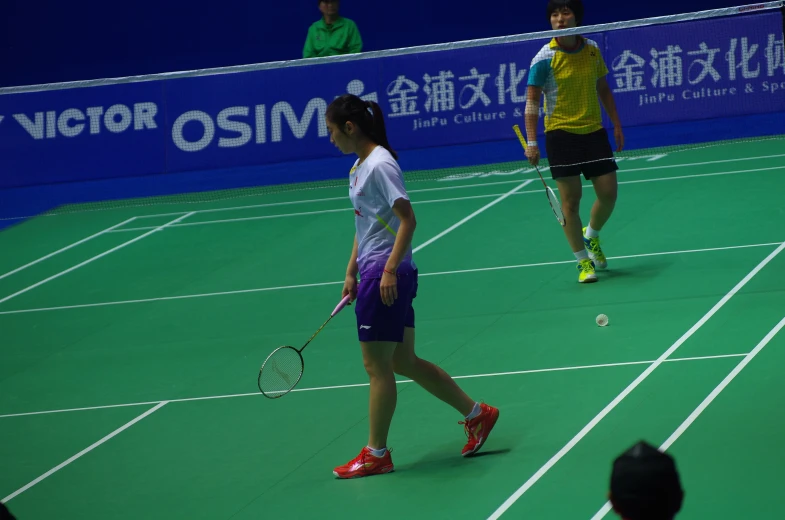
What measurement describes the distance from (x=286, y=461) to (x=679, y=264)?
490cm

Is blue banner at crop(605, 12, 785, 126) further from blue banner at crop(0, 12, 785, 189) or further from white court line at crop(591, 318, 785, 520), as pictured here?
white court line at crop(591, 318, 785, 520)

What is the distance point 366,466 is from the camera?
21.9ft

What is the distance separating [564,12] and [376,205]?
430 cm

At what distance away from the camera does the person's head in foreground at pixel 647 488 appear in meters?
2.89

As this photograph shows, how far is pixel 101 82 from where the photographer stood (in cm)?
1188

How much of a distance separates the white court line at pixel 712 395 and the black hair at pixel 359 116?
2125 mm

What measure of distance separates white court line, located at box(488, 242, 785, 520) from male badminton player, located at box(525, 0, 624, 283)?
132 centimetres

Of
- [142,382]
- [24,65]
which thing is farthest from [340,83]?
[24,65]

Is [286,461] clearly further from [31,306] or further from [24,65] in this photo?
[24,65]

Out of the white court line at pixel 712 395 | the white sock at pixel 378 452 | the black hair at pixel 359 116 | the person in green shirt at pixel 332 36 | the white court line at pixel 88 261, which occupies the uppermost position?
the person in green shirt at pixel 332 36

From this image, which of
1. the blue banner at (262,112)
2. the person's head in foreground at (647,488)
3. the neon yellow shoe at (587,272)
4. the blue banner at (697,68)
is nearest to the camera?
the person's head in foreground at (647,488)

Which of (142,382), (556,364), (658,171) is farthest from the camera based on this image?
(658,171)

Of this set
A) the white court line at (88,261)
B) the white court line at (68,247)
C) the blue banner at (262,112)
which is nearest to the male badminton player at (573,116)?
the blue banner at (262,112)

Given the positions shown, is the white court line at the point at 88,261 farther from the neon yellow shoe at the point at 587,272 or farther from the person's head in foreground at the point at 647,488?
the person's head in foreground at the point at 647,488
